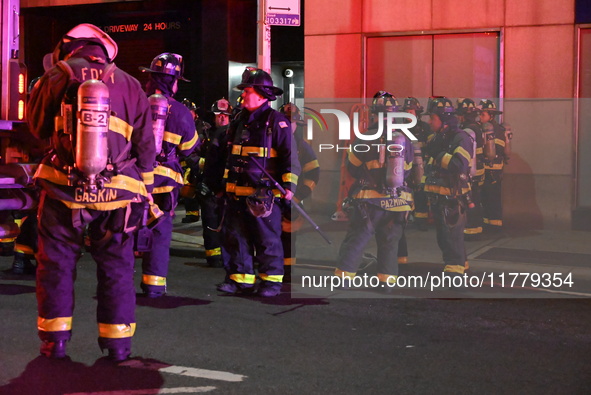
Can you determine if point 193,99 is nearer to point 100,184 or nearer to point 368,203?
point 368,203

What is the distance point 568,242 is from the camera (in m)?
12.2

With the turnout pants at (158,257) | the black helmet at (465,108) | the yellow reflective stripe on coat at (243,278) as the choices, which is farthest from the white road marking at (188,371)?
the black helmet at (465,108)

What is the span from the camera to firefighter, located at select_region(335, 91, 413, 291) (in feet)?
27.1

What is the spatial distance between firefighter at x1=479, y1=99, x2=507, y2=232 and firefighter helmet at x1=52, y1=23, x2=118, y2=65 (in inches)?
317

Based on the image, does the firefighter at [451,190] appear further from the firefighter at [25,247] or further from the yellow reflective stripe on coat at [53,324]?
the yellow reflective stripe on coat at [53,324]

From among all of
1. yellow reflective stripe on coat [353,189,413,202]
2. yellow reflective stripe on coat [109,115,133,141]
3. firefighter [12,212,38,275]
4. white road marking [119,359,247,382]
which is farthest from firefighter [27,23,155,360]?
firefighter [12,212,38,275]

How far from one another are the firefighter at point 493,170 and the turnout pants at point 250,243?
18.2 feet

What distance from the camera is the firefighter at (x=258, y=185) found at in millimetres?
8039

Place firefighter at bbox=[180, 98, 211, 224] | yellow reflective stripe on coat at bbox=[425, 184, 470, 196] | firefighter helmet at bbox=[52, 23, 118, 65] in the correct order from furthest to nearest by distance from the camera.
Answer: firefighter at bbox=[180, 98, 211, 224]
yellow reflective stripe on coat at bbox=[425, 184, 470, 196]
firefighter helmet at bbox=[52, 23, 118, 65]

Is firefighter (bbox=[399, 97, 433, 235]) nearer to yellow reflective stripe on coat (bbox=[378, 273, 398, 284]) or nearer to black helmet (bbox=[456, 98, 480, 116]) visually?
black helmet (bbox=[456, 98, 480, 116])

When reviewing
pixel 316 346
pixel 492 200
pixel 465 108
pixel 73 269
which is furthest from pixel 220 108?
pixel 73 269

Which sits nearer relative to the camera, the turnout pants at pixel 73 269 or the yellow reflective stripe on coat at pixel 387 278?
the turnout pants at pixel 73 269

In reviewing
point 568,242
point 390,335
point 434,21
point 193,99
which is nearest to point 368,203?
point 390,335

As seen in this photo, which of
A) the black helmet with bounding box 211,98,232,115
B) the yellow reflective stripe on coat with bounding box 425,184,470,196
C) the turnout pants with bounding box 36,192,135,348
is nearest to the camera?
the turnout pants with bounding box 36,192,135,348
